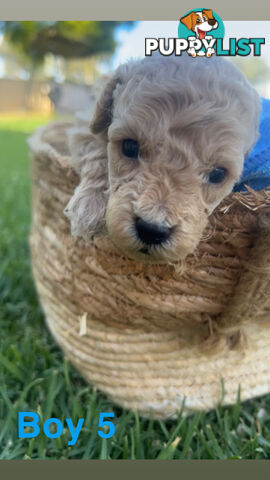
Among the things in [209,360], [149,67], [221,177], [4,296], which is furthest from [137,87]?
[4,296]

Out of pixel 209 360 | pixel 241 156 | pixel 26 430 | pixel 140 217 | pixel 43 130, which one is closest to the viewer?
pixel 140 217

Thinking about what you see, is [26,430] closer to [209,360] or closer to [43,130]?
[209,360]

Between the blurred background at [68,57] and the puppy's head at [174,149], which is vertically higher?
the blurred background at [68,57]

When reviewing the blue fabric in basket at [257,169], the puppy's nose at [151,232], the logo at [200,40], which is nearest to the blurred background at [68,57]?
the logo at [200,40]

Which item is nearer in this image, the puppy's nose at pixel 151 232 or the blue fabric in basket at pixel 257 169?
the puppy's nose at pixel 151 232

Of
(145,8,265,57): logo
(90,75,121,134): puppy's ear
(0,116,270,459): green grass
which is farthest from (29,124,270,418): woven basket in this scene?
(145,8,265,57): logo

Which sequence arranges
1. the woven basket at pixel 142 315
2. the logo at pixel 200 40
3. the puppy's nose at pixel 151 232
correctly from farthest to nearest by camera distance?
the woven basket at pixel 142 315 < the logo at pixel 200 40 < the puppy's nose at pixel 151 232

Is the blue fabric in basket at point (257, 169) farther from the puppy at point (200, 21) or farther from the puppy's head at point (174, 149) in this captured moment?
the puppy at point (200, 21)
